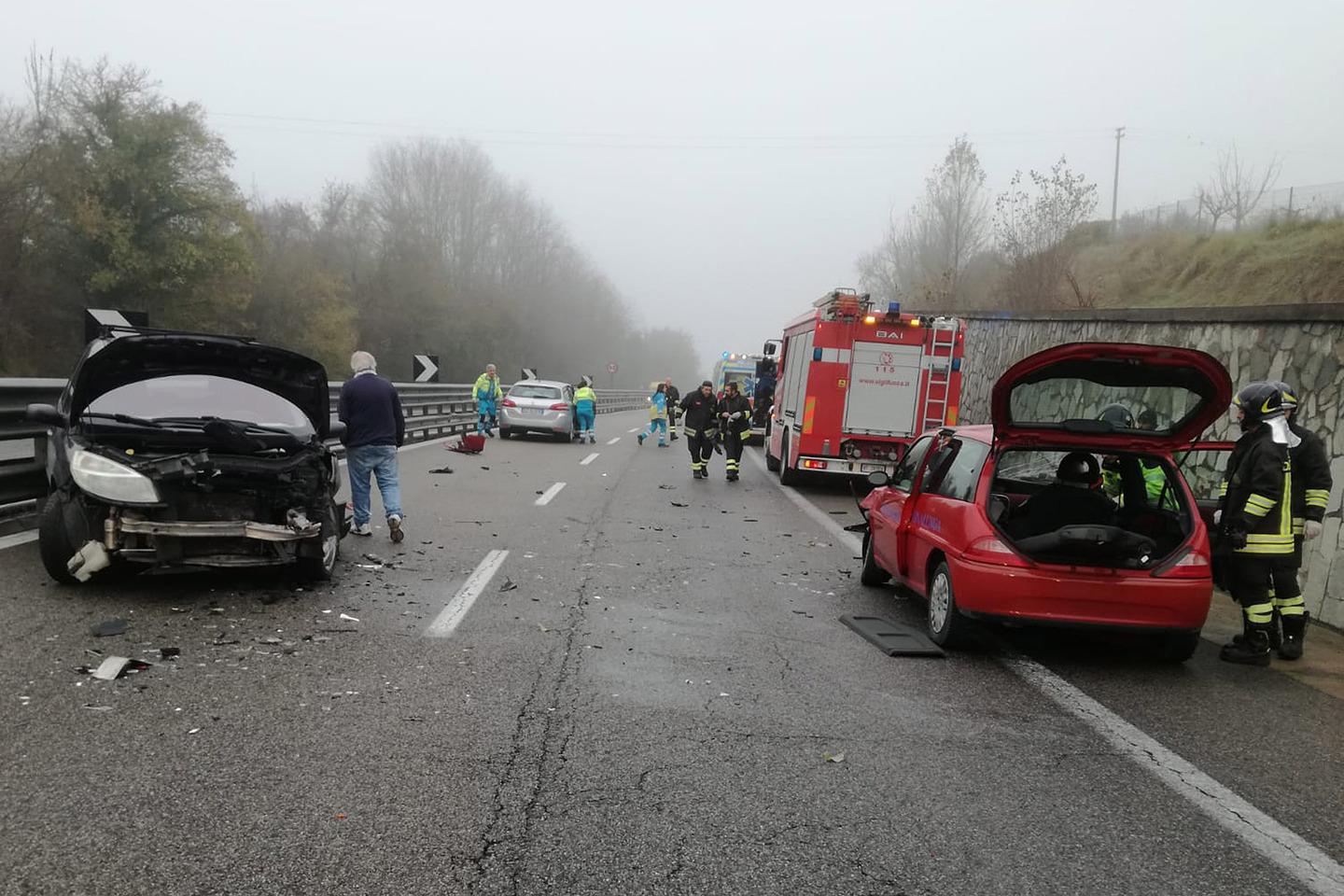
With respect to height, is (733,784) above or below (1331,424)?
below

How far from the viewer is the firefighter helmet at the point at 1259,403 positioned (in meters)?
5.92

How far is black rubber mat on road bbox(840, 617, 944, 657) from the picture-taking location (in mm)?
5812

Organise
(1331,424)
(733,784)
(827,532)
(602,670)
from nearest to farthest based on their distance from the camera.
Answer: (733,784)
(602,670)
(1331,424)
(827,532)

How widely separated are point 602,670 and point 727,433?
11537 mm

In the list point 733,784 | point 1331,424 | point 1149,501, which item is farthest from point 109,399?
point 1331,424

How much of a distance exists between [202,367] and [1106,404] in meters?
11.0

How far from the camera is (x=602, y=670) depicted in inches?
205

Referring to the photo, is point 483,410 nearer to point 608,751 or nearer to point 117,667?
point 117,667

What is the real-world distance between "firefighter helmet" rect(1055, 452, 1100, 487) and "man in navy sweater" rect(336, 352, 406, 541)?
5.83 meters

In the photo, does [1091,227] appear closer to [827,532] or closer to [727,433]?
[727,433]

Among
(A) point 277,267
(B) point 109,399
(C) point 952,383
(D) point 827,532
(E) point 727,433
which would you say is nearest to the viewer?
(B) point 109,399

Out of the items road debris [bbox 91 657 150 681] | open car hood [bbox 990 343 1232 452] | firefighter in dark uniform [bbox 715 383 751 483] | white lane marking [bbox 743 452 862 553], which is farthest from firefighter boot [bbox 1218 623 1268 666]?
firefighter in dark uniform [bbox 715 383 751 483]

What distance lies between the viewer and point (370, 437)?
898 centimetres

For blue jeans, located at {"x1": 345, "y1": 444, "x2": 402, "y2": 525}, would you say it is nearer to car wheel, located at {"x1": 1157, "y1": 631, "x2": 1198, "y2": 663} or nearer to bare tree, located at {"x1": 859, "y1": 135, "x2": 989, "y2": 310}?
car wheel, located at {"x1": 1157, "y1": 631, "x2": 1198, "y2": 663}
